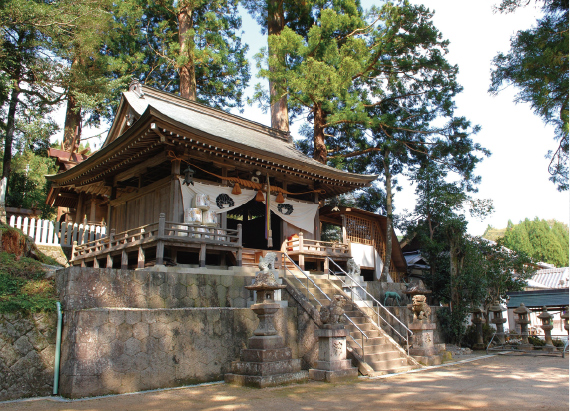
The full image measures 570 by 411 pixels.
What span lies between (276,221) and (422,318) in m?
8.15

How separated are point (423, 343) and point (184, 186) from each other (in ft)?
24.0

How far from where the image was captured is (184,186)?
1162 centimetres

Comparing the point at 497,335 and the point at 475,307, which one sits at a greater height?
the point at 475,307

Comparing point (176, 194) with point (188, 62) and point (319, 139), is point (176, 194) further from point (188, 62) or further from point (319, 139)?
point (188, 62)

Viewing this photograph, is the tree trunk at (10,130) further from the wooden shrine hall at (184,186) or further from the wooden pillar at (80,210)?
the wooden shrine hall at (184,186)

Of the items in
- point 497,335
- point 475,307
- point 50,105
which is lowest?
point 497,335

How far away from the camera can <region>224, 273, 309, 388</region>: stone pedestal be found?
709cm

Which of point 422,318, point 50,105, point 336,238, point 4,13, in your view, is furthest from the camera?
point 336,238

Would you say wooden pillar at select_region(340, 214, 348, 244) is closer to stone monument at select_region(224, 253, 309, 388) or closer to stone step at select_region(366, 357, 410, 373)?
stone step at select_region(366, 357, 410, 373)

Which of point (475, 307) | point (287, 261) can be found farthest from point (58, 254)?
point (475, 307)

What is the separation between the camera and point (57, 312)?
6.71 m

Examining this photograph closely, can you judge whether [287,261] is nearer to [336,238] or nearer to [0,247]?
[0,247]

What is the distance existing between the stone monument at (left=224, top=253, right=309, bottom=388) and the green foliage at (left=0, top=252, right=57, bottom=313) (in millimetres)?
3267

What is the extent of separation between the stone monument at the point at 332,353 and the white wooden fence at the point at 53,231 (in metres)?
9.83
